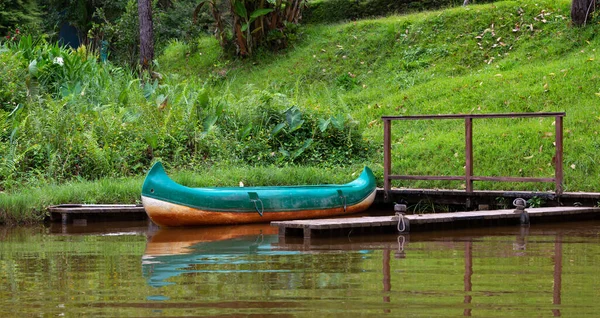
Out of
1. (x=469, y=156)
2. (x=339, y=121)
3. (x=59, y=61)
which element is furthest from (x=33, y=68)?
(x=469, y=156)

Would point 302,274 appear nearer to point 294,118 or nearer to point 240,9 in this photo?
point 294,118

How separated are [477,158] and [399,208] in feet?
16.8

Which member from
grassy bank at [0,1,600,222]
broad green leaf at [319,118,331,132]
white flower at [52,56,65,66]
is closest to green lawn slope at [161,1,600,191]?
grassy bank at [0,1,600,222]

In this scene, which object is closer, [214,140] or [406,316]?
[406,316]

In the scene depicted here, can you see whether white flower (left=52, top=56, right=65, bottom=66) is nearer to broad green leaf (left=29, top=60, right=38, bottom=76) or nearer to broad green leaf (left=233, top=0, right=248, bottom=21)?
broad green leaf (left=29, top=60, right=38, bottom=76)

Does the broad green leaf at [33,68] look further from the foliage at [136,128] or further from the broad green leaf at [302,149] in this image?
the broad green leaf at [302,149]

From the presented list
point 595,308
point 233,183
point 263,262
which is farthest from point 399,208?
point 595,308

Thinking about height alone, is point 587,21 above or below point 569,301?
above

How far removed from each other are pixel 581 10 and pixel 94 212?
13.9m

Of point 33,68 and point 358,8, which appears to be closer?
point 33,68

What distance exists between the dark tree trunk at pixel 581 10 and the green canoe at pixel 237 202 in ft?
32.9

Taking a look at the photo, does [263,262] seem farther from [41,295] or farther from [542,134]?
[542,134]

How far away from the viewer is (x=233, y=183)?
700 inches

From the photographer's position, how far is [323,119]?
827 inches
